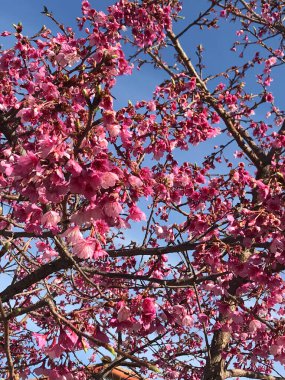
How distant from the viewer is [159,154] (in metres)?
5.19

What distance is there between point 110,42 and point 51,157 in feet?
11.4

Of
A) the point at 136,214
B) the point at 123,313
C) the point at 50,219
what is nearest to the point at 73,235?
the point at 50,219

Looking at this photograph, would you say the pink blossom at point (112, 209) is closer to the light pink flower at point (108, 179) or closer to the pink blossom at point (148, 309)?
the light pink flower at point (108, 179)

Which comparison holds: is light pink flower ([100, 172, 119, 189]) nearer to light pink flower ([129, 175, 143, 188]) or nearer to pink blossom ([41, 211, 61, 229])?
light pink flower ([129, 175, 143, 188])

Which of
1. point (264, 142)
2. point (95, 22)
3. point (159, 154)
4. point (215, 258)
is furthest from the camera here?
point (264, 142)

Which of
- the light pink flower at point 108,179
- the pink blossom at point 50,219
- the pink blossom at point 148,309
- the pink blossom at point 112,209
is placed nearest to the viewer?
the light pink flower at point 108,179

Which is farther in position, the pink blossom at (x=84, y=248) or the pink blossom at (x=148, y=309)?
the pink blossom at (x=148, y=309)

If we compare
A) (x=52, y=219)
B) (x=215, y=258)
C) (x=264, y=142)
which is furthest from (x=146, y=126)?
(x=264, y=142)

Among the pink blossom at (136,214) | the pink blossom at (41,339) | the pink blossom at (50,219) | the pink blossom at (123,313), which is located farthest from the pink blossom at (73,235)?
the pink blossom at (41,339)

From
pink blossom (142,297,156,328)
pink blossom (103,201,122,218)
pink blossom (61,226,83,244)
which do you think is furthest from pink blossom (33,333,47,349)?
pink blossom (103,201,122,218)

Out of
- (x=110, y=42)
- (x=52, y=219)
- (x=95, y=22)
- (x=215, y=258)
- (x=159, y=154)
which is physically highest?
(x=95, y=22)

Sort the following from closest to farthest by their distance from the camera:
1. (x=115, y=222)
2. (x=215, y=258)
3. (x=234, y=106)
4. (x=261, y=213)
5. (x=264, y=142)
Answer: (x=115, y=222) < (x=261, y=213) < (x=215, y=258) < (x=234, y=106) < (x=264, y=142)

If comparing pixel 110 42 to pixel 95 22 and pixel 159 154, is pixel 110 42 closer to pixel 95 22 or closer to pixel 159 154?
pixel 95 22

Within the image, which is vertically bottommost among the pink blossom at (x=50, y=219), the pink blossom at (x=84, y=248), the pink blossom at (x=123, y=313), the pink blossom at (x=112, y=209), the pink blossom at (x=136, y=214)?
the pink blossom at (x=123, y=313)
